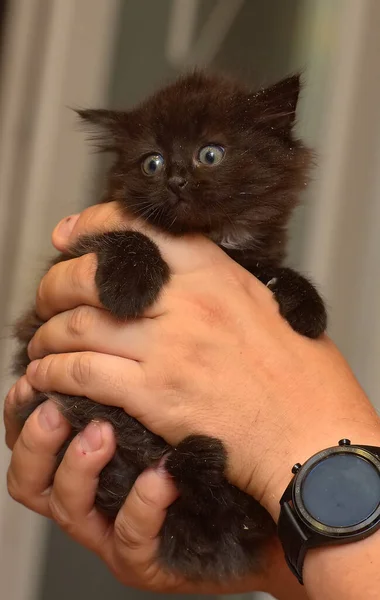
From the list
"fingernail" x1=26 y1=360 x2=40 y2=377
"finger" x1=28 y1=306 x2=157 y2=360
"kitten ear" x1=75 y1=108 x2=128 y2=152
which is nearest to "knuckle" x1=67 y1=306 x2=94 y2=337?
"finger" x1=28 y1=306 x2=157 y2=360

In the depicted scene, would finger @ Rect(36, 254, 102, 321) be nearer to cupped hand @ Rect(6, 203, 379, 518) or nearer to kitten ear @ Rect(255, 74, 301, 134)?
cupped hand @ Rect(6, 203, 379, 518)

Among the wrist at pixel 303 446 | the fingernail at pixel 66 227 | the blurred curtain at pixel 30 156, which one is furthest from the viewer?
the blurred curtain at pixel 30 156

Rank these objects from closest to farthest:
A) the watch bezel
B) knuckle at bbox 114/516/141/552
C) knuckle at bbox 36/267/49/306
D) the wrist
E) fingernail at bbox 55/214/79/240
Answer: the watch bezel
the wrist
knuckle at bbox 114/516/141/552
knuckle at bbox 36/267/49/306
fingernail at bbox 55/214/79/240

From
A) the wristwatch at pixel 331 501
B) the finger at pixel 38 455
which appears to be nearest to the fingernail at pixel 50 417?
the finger at pixel 38 455

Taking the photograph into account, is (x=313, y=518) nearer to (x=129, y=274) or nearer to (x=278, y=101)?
(x=129, y=274)

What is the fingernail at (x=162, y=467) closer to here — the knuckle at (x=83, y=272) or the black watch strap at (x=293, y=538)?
the black watch strap at (x=293, y=538)

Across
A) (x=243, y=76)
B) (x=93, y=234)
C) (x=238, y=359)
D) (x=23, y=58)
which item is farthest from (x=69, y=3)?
(x=238, y=359)
